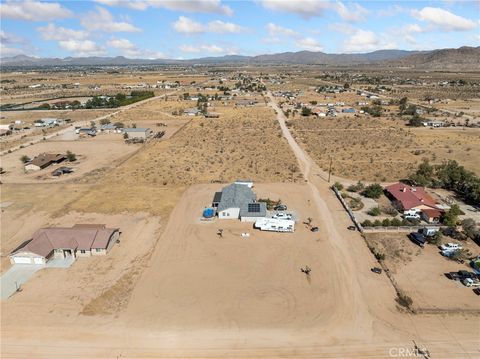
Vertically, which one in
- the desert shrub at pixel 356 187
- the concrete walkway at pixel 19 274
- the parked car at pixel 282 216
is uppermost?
the desert shrub at pixel 356 187

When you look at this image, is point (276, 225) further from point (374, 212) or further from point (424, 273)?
point (424, 273)

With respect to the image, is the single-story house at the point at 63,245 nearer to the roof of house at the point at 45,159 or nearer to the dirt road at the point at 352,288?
the dirt road at the point at 352,288

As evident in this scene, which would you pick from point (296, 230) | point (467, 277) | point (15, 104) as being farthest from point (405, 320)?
point (15, 104)

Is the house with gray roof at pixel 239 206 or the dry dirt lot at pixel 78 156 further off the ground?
the house with gray roof at pixel 239 206

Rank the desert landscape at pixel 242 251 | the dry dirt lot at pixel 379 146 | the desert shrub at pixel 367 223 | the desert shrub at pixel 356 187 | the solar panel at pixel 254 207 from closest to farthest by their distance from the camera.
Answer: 1. the desert landscape at pixel 242 251
2. the desert shrub at pixel 367 223
3. the solar panel at pixel 254 207
4. the desert shrub at pixel 356 187
5. the dry dirt lot at pixel 379 146

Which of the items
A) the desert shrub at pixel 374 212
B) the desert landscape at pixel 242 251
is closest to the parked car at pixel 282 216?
the desert landscape at pixel 242 251

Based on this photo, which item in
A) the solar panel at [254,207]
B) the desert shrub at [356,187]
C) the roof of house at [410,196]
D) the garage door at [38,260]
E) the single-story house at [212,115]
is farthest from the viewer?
the single-story house at [212,115]

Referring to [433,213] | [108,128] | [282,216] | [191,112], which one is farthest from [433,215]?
[191,112]

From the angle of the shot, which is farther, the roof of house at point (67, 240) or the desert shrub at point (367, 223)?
the desert shrub at point (367, 223)
